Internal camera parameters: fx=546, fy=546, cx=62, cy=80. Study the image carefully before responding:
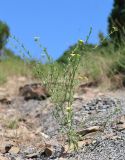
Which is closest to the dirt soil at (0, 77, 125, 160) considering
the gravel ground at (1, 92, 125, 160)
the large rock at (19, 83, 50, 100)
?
the gravel ground at (1, 92, 125, 160)

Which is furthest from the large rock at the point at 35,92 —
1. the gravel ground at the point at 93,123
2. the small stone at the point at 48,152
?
the small stone at the point at 48,152

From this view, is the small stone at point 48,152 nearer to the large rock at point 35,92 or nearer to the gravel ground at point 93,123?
the gravel ground at point 93,123

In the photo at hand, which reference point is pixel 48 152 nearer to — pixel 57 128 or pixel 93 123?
pixel 93 123

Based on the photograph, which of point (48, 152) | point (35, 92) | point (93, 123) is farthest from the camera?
point (35, 92)

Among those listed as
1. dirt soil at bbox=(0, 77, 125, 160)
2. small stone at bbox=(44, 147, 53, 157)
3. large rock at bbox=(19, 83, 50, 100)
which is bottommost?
small stone at bbox=(44, 147, 53, 157)

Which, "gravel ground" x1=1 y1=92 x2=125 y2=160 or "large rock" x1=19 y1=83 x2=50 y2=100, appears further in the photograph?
"large rock" x1=19 y1=83 x2=50 y2=100

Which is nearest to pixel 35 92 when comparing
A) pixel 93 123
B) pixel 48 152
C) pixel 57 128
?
pixel 57 128

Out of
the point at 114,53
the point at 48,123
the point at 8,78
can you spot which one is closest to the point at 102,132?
the point at 48,123

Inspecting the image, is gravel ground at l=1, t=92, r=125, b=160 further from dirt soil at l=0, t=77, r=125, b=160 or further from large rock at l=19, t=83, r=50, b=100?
large rock at l=19, t=83, r=50, b=100

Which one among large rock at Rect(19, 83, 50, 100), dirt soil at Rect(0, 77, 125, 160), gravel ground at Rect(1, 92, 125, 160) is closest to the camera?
gravel ground at Rect(1, 92, 125, 160)
